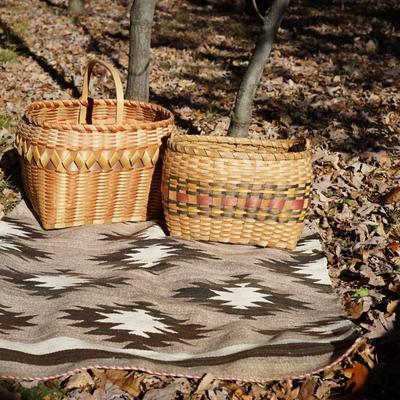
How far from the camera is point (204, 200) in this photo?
4.13 metres

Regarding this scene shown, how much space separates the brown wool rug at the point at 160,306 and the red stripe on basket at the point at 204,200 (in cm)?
32

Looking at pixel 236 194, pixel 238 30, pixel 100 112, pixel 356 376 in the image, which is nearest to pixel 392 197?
pixel 236 194

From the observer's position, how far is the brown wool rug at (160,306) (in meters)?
2.84

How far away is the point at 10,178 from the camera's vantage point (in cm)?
527

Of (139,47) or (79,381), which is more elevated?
(139,47)

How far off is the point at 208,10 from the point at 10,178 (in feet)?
29.0

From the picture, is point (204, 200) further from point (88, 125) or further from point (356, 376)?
point (356, 376)

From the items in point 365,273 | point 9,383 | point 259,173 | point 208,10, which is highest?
point 208,10

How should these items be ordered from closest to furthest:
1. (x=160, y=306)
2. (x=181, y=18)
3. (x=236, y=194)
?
(x=160, y=306) < (x=236, y=194) < (x=181, y=18)

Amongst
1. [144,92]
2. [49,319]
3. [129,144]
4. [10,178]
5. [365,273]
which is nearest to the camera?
[49,319]

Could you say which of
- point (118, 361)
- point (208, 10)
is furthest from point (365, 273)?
point (208, 10)

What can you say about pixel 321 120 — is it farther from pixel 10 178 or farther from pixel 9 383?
pixel 9 383

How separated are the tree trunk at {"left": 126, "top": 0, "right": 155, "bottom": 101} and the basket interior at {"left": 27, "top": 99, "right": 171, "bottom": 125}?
3.07 feet

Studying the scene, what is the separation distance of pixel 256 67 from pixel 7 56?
5.23m
